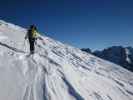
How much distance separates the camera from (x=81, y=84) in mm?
16609

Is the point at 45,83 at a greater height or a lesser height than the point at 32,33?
lesser

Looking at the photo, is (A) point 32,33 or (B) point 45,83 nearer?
(B) point 45,83

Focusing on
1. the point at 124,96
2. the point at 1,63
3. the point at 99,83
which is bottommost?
the point at 124,96

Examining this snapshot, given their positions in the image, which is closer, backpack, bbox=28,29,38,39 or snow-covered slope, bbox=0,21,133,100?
snow-covered slope, bbox=0,21,133,100

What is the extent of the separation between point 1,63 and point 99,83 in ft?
26.8

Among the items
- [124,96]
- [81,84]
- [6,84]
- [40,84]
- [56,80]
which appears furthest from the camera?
[124,96]

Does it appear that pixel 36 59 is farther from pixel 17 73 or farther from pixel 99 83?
pixel 99 83

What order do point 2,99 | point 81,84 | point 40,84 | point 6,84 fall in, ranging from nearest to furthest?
point 2,99, point 6,84, point 40,84, point 81,84

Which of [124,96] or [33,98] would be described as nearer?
[33,98]

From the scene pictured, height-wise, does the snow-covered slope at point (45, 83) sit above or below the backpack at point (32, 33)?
below

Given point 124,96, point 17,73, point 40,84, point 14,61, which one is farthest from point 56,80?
point 124,96

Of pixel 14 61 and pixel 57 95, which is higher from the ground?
pixel 14 61

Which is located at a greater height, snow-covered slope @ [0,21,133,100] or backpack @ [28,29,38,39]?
backpack @ [28,29,38,39]

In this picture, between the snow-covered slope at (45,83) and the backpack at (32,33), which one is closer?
the snow-covered slope at (45,83)
